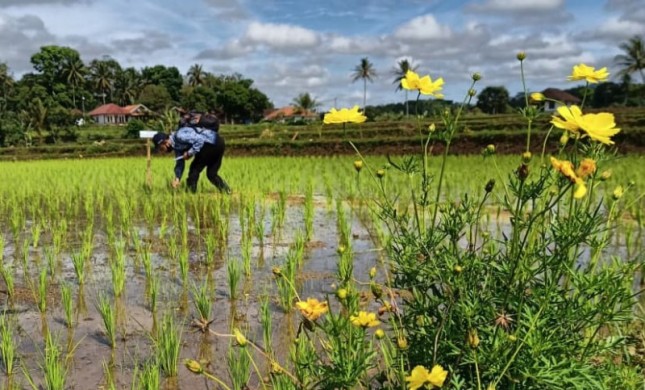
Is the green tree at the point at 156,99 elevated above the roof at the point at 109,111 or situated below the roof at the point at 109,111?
above

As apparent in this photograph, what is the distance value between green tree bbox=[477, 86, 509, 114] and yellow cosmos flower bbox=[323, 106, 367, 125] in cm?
4493

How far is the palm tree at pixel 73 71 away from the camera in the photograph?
50094 mm

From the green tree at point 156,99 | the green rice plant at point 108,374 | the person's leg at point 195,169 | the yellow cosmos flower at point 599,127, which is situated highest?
the green tree at point 156,99

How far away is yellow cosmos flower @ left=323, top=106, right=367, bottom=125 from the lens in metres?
1.42

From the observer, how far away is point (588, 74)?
1369mm

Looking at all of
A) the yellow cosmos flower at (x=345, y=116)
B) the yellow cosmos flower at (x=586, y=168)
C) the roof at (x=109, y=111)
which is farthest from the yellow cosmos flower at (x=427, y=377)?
the roof at (x=109, y=111)

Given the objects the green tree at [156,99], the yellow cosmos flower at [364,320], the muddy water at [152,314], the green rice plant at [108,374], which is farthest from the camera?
the green tree at [156,99]

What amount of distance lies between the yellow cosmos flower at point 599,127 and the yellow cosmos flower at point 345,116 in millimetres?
537

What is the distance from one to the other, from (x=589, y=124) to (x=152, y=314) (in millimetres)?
2064

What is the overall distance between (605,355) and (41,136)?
29419mm

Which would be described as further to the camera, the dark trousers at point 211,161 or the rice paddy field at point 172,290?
the dark trousers at point 211,161

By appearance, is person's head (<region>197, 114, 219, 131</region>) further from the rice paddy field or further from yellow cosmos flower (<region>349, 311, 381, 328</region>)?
yellow cosmos flower (<region>349, 311, 381, 328</region>)

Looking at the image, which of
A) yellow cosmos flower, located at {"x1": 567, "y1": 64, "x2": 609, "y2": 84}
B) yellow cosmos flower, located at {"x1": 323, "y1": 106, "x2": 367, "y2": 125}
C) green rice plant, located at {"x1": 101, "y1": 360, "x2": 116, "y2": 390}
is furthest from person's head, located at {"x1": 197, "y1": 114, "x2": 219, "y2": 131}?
yellow cosmos flower, located at {"x1": 567, "y1": 64, "x2": 609, "y2": 84}

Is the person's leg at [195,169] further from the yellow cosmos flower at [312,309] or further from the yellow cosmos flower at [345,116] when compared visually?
the yellow cosmos flower at [312,309]
